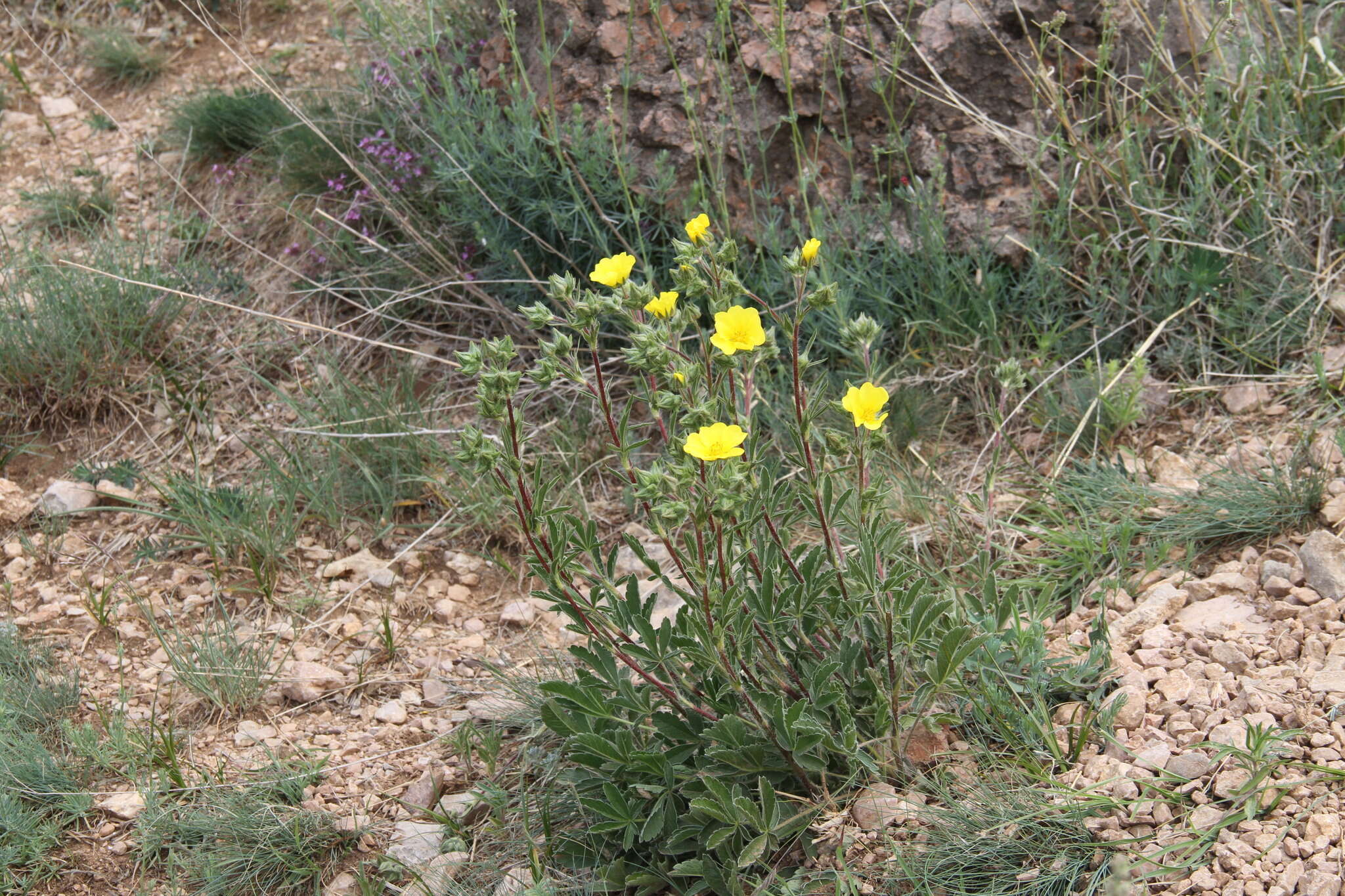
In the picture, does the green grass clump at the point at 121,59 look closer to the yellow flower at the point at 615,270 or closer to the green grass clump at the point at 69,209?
the green grass clump at the point at 69,209

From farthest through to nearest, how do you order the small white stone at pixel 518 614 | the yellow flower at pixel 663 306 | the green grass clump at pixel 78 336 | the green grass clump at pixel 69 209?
the green grass clump at pixel 69 209 → the green grass clump at pixel 78 336 → the small white stone at pixel 518 614 → the yellow flower at pixel 663 306

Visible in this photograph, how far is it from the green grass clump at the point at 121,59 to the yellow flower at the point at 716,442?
14.8 ft

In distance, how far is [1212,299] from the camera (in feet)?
10.2

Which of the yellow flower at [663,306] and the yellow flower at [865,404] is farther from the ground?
the yellow flower at [663,306]

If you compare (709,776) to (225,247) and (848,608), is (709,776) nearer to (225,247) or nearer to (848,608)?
(848,608)

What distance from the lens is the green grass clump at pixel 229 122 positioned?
14.2 ft

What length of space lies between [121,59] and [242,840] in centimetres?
410

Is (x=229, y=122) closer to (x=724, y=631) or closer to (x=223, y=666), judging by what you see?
(x=223, y=666)

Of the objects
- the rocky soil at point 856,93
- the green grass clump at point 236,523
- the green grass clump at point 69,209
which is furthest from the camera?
the green grass clump at point 69,209

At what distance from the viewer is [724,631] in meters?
1.74

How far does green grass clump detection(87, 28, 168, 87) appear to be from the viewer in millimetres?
4941

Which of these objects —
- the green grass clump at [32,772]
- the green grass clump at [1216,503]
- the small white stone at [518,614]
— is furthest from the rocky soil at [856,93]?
the green grass clump at [32,772]

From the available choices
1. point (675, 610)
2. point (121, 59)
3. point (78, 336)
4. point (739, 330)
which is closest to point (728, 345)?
point (739, 330)

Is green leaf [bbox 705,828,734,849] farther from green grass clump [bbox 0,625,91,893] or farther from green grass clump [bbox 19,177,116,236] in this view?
green grass clump [bbox 19,177,116,236]
